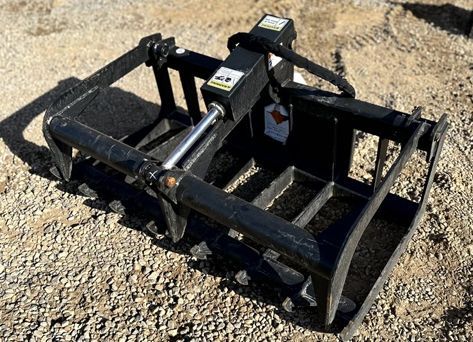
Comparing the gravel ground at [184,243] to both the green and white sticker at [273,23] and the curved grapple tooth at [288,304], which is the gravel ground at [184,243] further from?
the green and white sticker at [273,23]

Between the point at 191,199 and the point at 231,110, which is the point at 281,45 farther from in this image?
the point at 191,199

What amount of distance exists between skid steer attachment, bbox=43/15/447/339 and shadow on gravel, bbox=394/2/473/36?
3.08 m

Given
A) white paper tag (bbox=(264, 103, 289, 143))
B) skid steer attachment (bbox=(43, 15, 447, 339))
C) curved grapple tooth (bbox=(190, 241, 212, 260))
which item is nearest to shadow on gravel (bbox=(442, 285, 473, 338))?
skid steer attachment (bbox=(43, 15, 447, 339))

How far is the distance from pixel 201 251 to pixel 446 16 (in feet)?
14.9

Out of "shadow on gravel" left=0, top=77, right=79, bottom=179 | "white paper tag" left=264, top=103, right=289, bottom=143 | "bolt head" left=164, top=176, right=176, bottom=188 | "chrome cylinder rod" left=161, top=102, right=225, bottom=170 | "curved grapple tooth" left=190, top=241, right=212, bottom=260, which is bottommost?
"shadow on gravel" left=0, top=77, right=79, bottom=179

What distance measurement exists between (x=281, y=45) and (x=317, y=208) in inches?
46.1

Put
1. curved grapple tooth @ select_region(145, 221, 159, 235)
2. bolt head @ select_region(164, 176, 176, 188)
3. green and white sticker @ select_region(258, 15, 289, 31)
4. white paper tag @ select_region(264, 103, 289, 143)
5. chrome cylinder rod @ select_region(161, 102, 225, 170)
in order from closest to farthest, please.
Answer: bolt head @ select_region(164, 176, 176, 188) < chrome cylinder rod @ select_region(161, 102, 225, 170) < green and white sticker @ select_region(258, 15, 289, 31) < curved grapple tooth @ select_region(145, 221, 159, 235) < white paper tag @ select_region(264, 103, 289, 143)

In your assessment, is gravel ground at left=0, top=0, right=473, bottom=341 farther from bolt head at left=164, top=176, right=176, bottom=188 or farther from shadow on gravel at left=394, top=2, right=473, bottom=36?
bolt head at left=164, top=176, right=176, bottom=188

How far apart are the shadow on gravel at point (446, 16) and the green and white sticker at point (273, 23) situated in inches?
132

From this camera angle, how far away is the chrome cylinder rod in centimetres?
317

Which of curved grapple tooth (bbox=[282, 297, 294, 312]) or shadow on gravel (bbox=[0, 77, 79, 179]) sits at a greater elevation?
curved grapple tooth (bbox=[282, 297, 294, 312])

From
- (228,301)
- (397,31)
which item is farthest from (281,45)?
(397,31)

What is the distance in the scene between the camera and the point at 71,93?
3.86m

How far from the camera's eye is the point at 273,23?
11.8 feet
